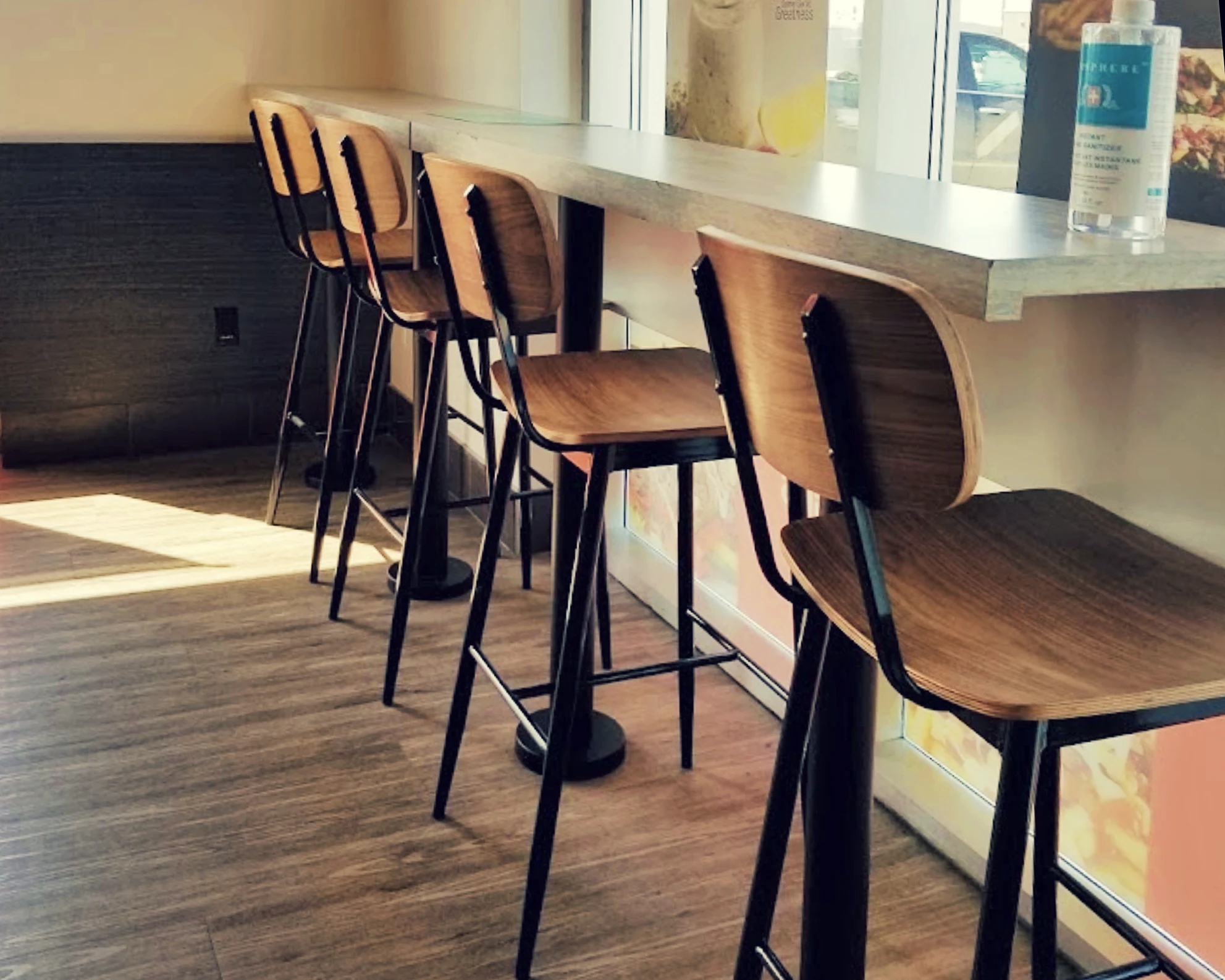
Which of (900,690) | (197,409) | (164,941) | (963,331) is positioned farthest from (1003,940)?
(197,409)

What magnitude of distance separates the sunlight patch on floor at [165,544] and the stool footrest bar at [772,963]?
6.71 ft

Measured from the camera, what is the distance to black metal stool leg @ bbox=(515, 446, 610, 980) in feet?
5.98

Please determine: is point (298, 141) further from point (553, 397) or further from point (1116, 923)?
point (1116, 923)

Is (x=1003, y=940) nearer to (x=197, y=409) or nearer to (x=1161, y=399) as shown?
(x=1161, y=399)

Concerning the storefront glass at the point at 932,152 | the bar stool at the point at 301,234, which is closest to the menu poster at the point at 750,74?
the storefront glass at the point at 932,152

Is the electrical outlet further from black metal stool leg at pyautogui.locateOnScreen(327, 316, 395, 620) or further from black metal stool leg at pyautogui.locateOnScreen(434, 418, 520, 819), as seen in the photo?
black metal stool leg at pyautogui.locateOnScreen(434, 418, 520, 819)

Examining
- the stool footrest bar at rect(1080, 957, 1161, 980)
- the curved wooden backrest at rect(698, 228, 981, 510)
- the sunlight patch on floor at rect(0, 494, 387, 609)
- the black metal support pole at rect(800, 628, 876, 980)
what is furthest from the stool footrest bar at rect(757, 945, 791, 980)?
the sunlight patch on floor at rect(0, 494, 387, 609)

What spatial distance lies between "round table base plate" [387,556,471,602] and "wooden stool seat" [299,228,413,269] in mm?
673

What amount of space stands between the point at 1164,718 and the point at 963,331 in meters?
0.79

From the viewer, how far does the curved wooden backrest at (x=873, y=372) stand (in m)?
1.00

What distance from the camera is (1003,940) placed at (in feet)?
3.57

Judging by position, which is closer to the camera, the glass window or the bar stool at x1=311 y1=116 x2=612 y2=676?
the glass window

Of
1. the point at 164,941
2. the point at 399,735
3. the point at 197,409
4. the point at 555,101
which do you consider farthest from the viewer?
the point at 197,409

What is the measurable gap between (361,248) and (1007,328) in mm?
1808
